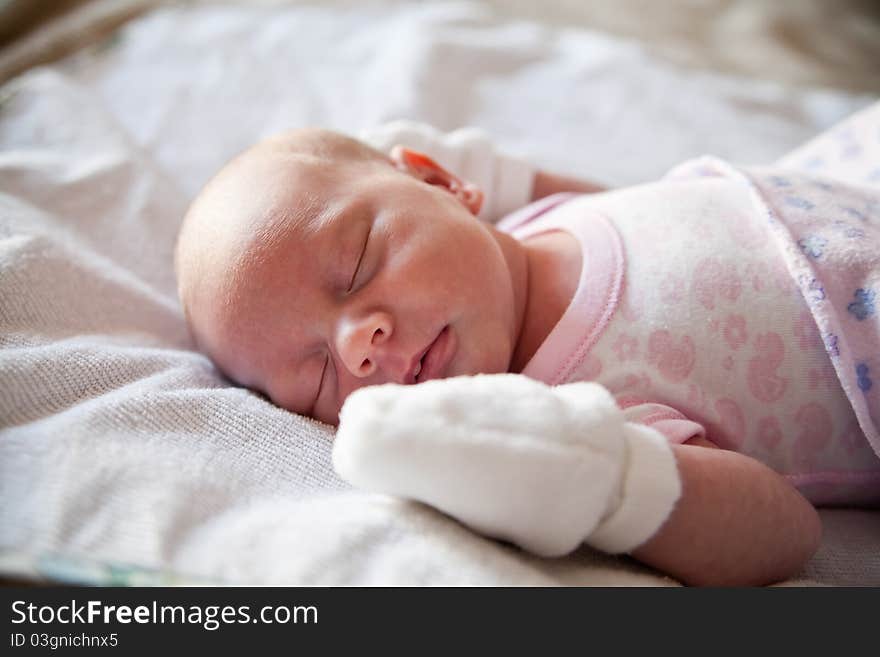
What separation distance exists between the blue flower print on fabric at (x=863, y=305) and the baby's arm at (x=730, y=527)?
0.26m

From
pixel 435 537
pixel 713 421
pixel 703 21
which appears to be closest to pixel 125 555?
pixel 435 537

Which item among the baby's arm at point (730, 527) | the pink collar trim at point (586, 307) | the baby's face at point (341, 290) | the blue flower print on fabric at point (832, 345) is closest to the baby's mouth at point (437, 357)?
the baby's face at point (341, 290)

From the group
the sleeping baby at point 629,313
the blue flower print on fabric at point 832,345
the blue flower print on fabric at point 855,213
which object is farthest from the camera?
the blue flower print on fabric at point 855,213

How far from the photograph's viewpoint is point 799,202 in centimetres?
103

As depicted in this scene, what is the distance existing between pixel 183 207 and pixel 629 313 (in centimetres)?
77

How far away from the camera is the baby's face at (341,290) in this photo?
89 centimetres

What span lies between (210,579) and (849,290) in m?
0.77

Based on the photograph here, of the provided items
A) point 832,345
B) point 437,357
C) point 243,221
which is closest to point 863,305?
point 832,345

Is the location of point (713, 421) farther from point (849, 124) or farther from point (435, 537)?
point (849, 124)

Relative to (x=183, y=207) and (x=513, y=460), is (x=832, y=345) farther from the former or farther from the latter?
(x=183, y=207)

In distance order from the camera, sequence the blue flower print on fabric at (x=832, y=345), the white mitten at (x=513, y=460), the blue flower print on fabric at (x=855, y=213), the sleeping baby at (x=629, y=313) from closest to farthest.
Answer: the white mitten at (x=513, y=460)
the sleeping baby at (x=629, y=313)
the blue flower print on fabric at (x=832, y=345)
the blue flower print on fabric at (x=855, y=213)

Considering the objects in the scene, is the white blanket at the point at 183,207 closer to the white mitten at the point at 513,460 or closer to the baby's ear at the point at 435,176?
the white mitten at the point at 513,460

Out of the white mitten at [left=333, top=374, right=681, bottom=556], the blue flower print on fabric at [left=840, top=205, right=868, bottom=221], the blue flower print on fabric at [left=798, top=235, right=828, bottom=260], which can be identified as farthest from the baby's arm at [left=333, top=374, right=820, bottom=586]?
the blue flower print on fabric at [left=840, top=205, right=868, bottom=221]

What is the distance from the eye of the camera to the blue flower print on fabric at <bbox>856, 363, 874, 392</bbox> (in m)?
0.91
